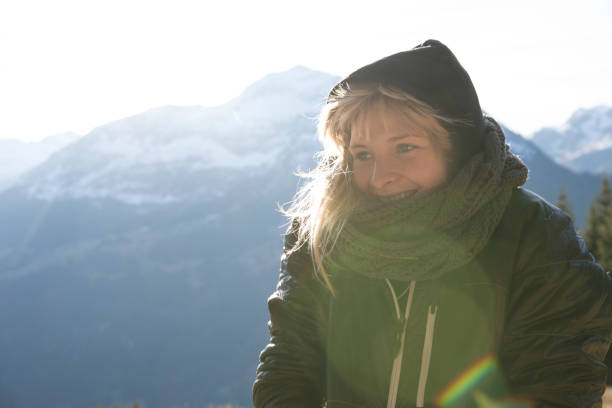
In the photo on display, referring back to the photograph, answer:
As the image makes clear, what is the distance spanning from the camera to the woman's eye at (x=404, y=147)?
4.89 ft

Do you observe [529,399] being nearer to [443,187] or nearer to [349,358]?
[349,358]

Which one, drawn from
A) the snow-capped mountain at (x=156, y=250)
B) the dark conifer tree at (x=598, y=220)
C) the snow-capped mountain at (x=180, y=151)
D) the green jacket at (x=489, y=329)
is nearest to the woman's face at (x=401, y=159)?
the green jacket at (x=489, y=329)

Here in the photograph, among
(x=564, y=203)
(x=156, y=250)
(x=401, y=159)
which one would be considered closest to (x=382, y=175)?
(x=401, y=159)

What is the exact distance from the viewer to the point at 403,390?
1.37m

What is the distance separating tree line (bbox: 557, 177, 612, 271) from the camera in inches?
856

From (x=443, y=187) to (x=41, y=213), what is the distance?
174 m

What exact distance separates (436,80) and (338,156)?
457mm

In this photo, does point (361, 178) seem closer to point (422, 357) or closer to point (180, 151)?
point (422, 357)

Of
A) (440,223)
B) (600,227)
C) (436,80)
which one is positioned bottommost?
(600,227)

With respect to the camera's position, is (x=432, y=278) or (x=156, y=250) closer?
(x=432, y=278)

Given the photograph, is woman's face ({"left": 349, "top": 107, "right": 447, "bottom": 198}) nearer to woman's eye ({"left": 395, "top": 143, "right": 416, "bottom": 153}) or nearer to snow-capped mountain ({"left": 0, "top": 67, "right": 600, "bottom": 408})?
woman's eye ({"left": 395, "top": 143, "right": 416, "bottom": 153})

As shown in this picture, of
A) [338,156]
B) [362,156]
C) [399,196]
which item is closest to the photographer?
[399,196]

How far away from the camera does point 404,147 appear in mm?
1497

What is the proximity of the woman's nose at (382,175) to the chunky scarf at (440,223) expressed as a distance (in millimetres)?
56
